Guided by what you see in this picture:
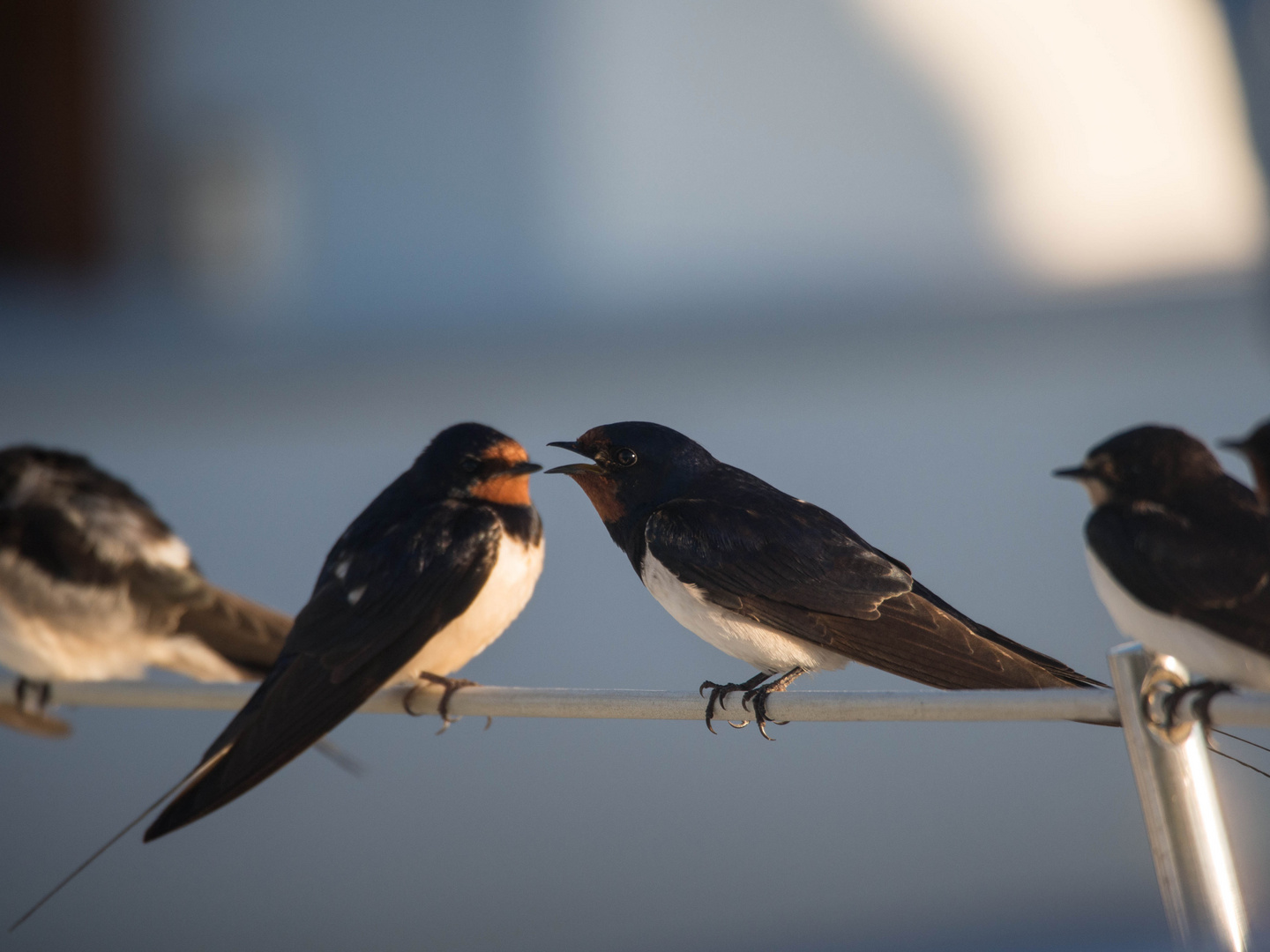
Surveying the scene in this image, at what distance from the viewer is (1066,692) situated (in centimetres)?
78

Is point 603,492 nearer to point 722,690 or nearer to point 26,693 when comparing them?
point 722,690

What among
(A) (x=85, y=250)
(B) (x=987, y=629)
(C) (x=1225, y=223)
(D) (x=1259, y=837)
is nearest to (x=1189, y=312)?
(C) (x=1225, y=223)

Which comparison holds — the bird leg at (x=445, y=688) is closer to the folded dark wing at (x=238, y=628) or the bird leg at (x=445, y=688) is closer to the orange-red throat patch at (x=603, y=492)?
the orange-red throat patch at (x=603, y=492)

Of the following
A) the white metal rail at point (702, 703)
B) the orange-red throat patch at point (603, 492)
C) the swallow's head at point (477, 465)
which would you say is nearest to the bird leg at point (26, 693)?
the white metal rail at point (702, 703)

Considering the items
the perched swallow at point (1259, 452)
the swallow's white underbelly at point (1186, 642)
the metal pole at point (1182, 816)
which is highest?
the perched swallow at point (1259, 452)

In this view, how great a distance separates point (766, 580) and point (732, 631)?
0.22 ft

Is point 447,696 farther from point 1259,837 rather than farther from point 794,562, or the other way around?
point 1259,837

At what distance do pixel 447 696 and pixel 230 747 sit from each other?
0.25 metres

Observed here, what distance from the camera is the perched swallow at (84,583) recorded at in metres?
1.75

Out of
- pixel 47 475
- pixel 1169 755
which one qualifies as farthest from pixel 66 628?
pixel 1169 755

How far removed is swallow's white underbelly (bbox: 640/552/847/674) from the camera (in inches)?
43.6

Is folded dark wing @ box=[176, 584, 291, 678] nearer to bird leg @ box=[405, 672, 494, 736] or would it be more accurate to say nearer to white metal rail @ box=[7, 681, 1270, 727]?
white metal rail @ box=[7, 681, 1270, 727]

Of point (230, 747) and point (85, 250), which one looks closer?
point (230, 747)

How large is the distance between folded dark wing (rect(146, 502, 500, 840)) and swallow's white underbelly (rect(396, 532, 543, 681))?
3 cm
